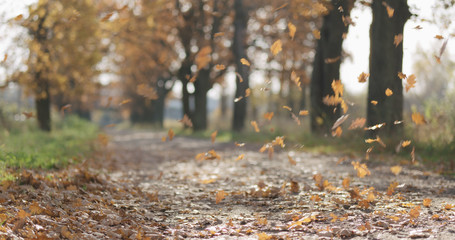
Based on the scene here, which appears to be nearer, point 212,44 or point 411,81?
point 411,81

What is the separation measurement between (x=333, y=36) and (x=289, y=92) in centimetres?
1639

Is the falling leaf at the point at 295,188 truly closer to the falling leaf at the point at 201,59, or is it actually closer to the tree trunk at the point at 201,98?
the falling leaf at the point at 201,59

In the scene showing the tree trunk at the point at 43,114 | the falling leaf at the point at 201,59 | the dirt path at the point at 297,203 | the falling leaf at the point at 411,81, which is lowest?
the dirt path at the point at 297,203

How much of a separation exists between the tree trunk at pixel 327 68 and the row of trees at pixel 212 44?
0.09 ft

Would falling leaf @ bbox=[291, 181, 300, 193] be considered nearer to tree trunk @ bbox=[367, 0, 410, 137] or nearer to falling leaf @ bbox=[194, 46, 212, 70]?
falling leaf @ bbox=[194, 46, 212, 70]

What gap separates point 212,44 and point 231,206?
51.1 feet

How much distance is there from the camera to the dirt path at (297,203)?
12.5 ft

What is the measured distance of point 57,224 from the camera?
3691 mm

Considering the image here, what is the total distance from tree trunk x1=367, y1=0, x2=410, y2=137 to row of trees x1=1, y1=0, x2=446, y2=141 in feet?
0.07

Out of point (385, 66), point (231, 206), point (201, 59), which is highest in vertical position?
point (385, 66)

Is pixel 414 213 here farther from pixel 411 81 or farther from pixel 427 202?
pixel 411 81

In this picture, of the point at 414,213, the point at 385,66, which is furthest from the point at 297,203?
the point at 385,66

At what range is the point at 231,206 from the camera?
4.98 meters

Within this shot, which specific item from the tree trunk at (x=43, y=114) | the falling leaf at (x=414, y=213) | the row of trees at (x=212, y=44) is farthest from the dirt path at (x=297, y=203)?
the tree trunk at (x=43, y=114)
